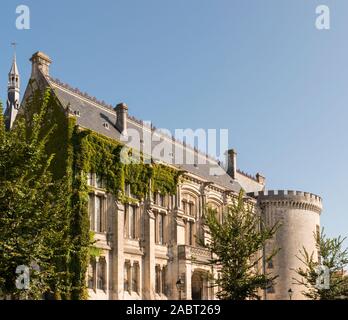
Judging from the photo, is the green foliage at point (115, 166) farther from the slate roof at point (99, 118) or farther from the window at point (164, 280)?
the window at point (164, 280)

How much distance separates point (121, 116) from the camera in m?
43.9

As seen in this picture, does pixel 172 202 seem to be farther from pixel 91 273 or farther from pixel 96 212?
pixel 91 273

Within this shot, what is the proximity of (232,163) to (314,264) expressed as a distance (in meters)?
19.2

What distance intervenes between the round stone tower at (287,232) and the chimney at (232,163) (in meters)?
3.07

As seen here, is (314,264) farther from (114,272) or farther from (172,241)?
(114,272)

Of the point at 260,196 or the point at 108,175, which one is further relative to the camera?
the point at 260,196

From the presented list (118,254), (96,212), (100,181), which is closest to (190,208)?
(118,254)

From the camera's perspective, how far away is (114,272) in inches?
1496

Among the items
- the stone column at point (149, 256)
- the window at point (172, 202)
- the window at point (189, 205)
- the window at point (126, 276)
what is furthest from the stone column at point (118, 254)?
the window at point (189, 205)

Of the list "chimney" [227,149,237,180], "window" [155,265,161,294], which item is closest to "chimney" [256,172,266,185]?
"chimney" [227,149,237,180]

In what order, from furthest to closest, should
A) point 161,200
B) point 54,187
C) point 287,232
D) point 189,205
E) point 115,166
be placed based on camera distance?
point 287,232 < point 189,205 < point 161,200 < point 115,166 < point 54,187

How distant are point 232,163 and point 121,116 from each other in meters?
22.7

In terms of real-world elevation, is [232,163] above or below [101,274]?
above
